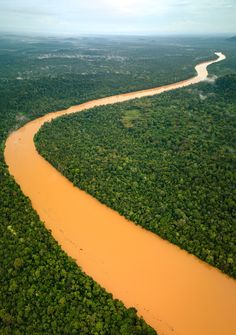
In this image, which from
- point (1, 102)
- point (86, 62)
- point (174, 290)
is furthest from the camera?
point (86, 62)

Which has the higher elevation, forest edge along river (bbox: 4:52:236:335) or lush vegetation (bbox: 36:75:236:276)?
lush vegetation (bbox: 36:75:236:276)

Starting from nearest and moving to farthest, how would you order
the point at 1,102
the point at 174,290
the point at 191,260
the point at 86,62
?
the point at 174,290
the point at 191,260
the point at 1,102
the point at 86,62

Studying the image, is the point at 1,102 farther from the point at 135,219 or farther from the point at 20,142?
the point at 135,219

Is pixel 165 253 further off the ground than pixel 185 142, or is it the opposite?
pixel 185 142

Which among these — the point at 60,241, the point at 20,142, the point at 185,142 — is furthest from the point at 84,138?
the point at 60,241

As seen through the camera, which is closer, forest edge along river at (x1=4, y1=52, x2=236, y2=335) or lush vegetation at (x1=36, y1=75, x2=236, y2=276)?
forest edge along river at (x1=4, y1=52, x2=236, y2=335)

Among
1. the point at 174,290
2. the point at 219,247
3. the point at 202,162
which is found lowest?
the point at 174,290

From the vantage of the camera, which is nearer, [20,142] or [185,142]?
[185,142]
